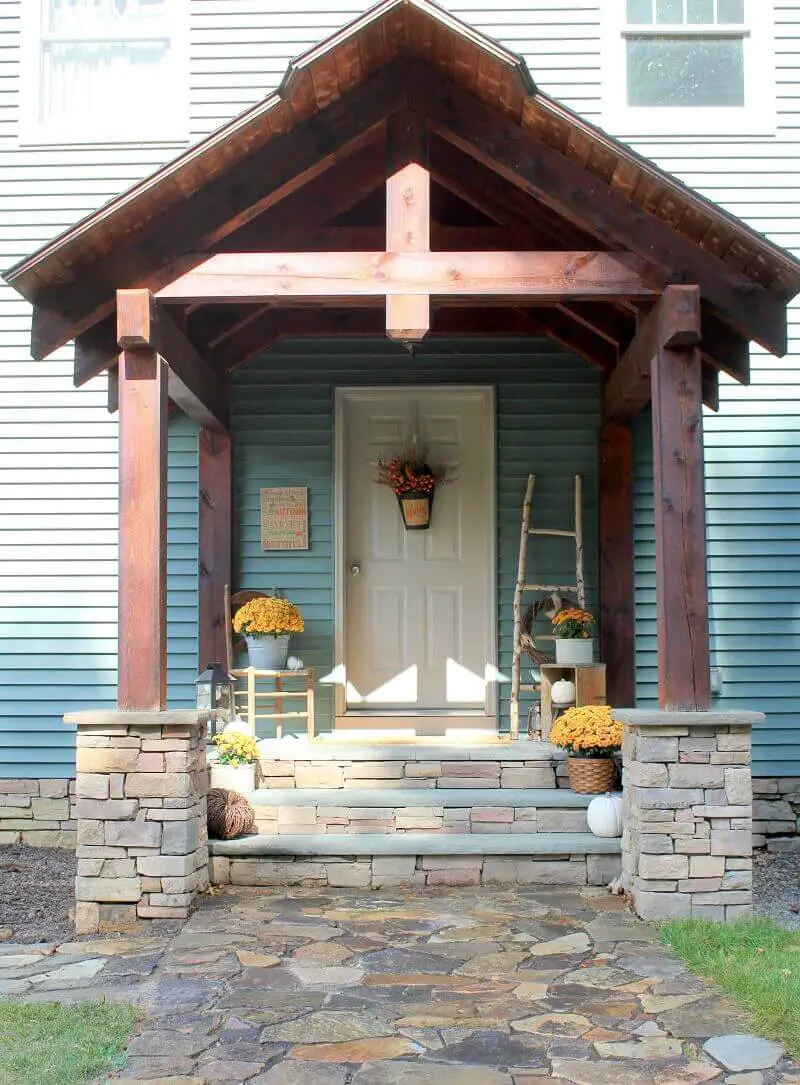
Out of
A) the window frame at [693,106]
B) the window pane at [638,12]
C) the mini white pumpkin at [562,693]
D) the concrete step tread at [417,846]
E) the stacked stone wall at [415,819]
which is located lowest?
the concrete step tread at [417,846]

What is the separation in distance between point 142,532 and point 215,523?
227cm

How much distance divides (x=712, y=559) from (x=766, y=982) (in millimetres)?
3889

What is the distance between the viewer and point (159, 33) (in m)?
7.95

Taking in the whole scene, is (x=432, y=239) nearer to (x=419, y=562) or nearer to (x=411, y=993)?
(x=419, y=562)

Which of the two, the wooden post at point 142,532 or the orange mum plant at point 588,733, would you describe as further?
the orange mum plant at point 588,733

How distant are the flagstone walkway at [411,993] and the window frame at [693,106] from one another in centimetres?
506

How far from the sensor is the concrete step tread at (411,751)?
21.2ft

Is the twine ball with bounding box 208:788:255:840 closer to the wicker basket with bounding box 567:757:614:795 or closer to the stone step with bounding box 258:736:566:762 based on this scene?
the stone step with bounding box 258:736:566:762

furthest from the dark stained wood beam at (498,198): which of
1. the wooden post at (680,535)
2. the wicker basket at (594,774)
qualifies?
the wicker basket at (594,774)

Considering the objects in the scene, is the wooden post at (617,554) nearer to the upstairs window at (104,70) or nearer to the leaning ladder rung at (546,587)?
the leaning ladder rung at (546,587)

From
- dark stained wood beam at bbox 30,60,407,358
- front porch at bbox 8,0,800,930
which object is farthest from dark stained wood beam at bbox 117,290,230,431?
dark stained wood beam at bbox 30,60,407,358

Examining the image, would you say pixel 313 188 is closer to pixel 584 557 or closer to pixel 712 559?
pixel 584 557

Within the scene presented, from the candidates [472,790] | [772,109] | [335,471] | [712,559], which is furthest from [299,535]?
[772,109]

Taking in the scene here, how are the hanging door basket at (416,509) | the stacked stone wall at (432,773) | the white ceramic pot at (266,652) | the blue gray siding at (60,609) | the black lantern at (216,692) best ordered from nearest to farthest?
the stacked stone wall at (432,773) < the black lantern at (216,692) < the white ceramic pot at (266,652) < the hanging door basket at (416,509) < the blue gray siding at (60,609)
